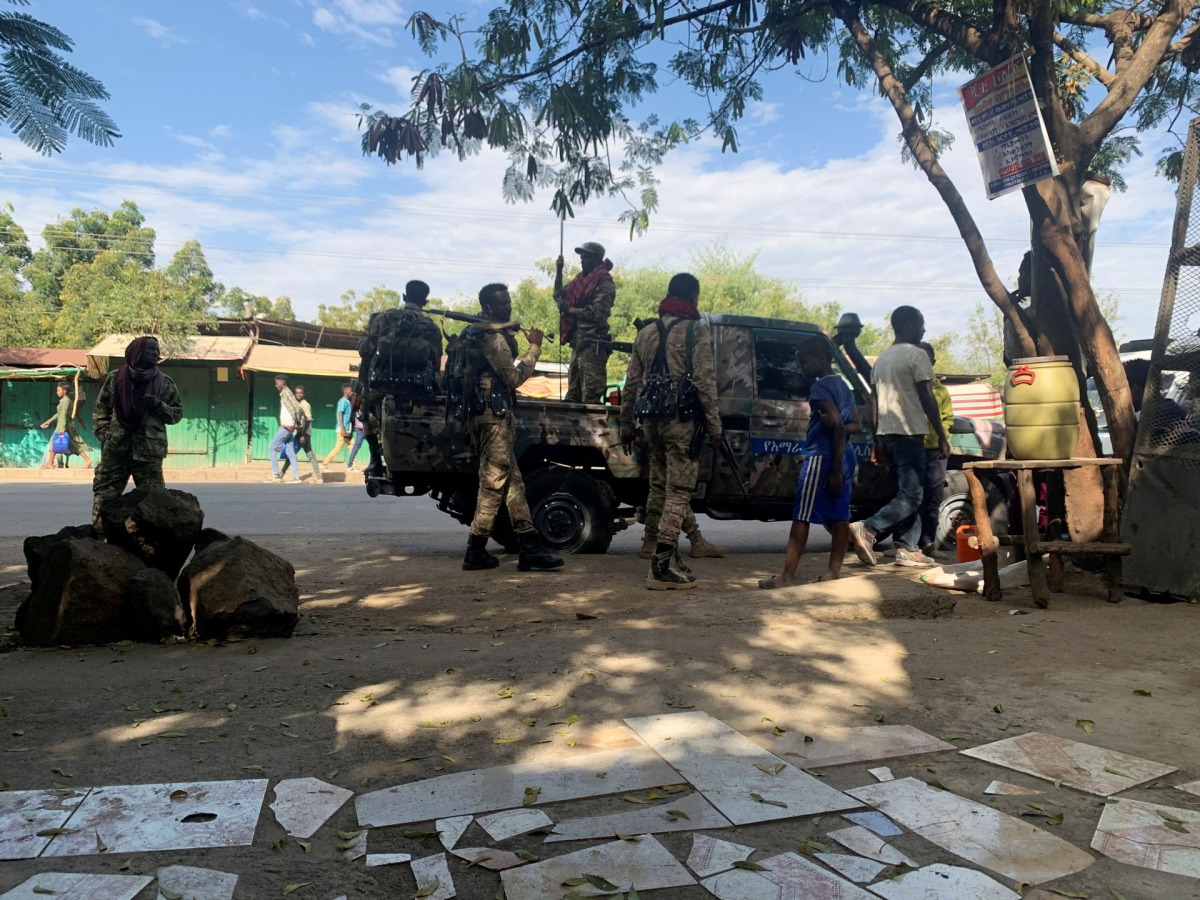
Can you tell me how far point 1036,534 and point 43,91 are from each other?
522 centimetres

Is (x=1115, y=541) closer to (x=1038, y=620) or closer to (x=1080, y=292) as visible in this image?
(x=1038, y=620)

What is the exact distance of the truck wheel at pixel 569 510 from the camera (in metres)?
7.24

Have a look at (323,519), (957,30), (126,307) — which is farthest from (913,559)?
(126,307)

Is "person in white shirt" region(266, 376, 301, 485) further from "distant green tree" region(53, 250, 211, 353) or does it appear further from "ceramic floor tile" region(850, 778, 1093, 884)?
"ceramic floor tile" region(850, 778, 1093, 884)

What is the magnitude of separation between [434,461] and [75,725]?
12.5 ft

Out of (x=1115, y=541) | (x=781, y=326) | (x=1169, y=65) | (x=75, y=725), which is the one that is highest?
(x=1169, y=65)

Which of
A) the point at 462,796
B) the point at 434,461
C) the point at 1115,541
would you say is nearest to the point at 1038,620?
the point at 1115,541

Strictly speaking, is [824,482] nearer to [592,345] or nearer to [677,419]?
[677,419]

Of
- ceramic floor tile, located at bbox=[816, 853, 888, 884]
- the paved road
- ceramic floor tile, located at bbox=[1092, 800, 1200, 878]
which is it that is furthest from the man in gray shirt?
ceramic floor tile, located at bbox=[816, 853, 888, 884]

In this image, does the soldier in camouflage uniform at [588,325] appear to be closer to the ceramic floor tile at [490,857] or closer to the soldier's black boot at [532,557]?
the soldier's black boot at [532,557]

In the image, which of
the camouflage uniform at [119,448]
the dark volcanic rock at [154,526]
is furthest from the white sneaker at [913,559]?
the camouflage uniform at [119,448]

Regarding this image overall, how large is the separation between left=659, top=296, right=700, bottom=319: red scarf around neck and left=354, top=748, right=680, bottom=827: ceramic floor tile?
3676 millimetres

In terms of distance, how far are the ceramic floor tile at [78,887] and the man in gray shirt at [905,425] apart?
5.69 meters

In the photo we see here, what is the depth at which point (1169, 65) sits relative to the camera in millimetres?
8273
